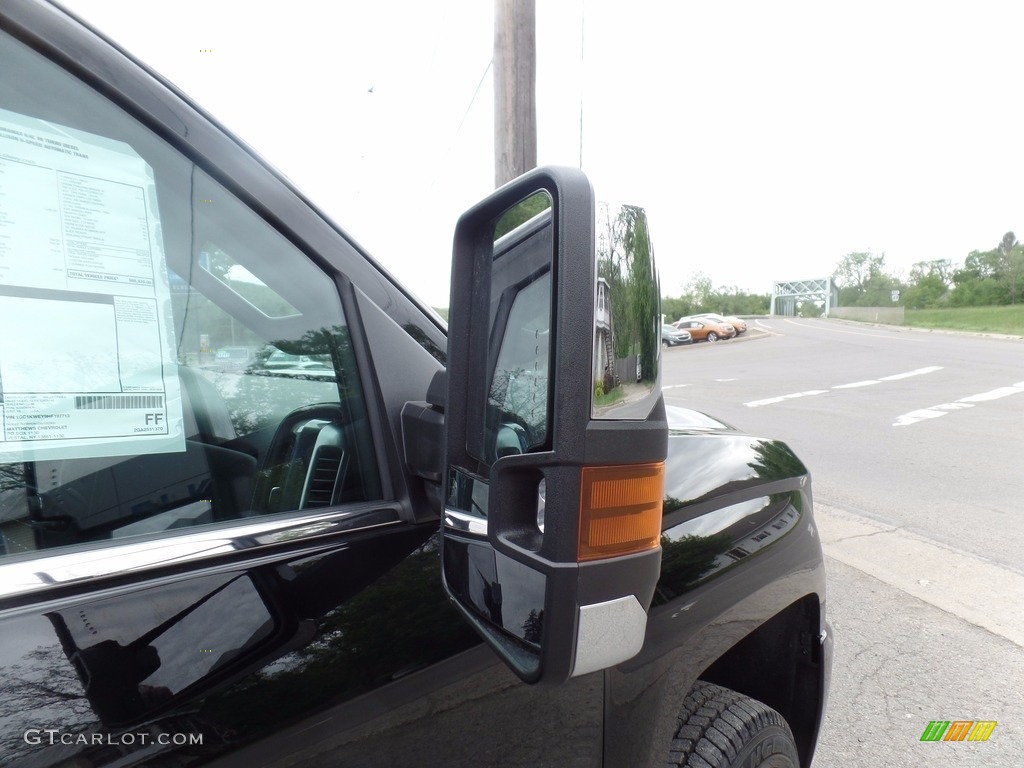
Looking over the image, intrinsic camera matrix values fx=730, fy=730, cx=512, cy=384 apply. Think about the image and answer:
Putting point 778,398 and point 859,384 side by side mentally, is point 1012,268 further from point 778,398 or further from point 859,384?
point 778,398

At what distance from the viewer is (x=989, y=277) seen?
88750 mm

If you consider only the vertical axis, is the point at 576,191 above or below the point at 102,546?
above

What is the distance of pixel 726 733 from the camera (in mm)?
1607

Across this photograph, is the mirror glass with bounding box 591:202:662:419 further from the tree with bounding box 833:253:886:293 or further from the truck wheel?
the tree with bounding box 833:253:886:293

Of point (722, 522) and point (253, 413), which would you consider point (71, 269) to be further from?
point (722, 522)

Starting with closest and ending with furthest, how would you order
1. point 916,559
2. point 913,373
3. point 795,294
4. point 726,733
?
point 726,733 → point 916,559 → point 913,373 → point 795,294

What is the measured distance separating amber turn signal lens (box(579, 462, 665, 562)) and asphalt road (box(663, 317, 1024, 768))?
247 cm

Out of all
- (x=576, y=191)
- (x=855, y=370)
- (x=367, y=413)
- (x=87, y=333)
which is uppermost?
(x=576, y=191)

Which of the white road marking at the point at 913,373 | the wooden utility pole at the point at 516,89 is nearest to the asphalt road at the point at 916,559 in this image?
the white road marking at the point at 913,373

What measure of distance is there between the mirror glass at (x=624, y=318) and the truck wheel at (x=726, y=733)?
3.37 ft

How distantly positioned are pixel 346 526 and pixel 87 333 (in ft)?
1.48

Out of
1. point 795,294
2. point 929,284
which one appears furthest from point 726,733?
point 929,284

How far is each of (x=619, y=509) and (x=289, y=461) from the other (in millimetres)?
623

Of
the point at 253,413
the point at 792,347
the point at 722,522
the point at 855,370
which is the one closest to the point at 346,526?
the point at 253,413
